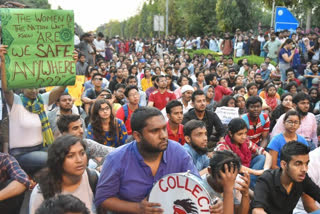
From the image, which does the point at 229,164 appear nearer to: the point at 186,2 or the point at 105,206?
the point at 105,206

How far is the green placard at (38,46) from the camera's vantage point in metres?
3.89

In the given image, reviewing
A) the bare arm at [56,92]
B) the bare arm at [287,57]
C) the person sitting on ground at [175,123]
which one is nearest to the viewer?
the bare arm at [56,92]

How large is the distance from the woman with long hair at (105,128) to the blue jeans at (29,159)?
751mm

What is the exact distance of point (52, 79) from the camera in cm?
406

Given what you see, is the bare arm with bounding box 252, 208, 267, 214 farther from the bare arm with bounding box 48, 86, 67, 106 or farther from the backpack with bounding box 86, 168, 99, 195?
the bare arm with bounding box 48, 86, 67, 106

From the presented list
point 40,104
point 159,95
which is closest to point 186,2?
point 159,95

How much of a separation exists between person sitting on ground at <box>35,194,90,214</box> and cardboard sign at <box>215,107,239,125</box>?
4744 millimetres

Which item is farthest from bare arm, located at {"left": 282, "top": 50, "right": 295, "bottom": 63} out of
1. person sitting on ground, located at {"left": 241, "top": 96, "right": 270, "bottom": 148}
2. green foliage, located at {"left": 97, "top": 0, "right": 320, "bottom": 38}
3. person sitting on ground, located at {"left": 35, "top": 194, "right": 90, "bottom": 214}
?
person sitting on ground, located at {"left": 35, "top": 194, "right": 90, "bottom": 214}

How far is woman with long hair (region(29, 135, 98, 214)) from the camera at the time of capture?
3.04 meters

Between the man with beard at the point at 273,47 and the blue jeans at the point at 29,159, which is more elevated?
the man with beard at the point at 273,47

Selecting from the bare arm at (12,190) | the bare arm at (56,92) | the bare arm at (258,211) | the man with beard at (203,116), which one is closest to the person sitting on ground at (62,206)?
the bare arm at (12,190)

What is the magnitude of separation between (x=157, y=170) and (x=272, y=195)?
118 cm

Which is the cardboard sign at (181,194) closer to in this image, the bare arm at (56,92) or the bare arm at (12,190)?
the bare arm at (12,190)

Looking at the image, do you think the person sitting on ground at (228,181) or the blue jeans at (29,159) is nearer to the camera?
the person sitting on ground at (228,181)
